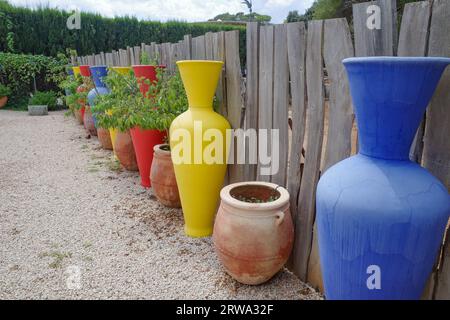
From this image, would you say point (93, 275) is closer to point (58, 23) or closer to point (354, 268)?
point (354, 268)

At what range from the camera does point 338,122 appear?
185cm

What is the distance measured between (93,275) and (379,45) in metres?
2.21

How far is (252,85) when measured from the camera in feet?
8.25

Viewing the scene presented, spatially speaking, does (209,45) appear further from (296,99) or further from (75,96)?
(75,96)

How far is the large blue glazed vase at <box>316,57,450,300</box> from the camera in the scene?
123 centimetres

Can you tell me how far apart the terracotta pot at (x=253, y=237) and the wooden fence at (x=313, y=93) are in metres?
0.23

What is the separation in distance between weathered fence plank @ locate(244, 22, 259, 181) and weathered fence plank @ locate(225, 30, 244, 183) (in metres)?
0.11

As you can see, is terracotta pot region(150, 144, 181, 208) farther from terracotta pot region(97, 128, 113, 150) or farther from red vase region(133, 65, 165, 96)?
terracotta pot region(97, 128, 113, 150)

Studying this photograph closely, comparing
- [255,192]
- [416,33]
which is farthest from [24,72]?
[416,33]

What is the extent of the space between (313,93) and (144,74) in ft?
6.77

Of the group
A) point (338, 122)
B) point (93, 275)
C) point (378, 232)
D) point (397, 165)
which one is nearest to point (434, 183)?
point (397, 165)

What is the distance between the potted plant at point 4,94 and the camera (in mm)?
11016

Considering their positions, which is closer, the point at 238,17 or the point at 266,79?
the point at 266,79

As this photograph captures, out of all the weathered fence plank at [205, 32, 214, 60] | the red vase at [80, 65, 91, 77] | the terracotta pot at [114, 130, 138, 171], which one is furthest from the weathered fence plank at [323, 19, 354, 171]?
the red vase at [80, 65, 91, 77]
